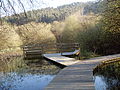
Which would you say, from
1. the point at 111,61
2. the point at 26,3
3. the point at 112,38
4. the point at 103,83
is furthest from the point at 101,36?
the point at 26,3

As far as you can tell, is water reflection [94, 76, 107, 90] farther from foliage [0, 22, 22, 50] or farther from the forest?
foliage [0, 22, 22, 50]

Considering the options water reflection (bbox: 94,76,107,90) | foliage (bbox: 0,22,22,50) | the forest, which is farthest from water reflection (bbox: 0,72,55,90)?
foliage (bbox: 0,22,22,50)

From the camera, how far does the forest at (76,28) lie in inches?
117

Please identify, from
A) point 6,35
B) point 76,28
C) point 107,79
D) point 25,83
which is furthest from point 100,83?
point 76,28

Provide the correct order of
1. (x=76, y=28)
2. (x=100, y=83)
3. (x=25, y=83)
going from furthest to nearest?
(x=76, y=28), (x=25, y=83), (x=100, y=83)

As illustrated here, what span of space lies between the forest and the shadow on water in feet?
6.61

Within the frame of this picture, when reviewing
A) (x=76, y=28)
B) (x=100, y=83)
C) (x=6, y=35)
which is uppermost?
(x=76, y=28)

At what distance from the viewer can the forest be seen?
9.76 ft

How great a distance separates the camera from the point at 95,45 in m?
11.7

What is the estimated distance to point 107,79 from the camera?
4770 mm

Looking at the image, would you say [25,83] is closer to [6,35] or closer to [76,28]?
[6,35]

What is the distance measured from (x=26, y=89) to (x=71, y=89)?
4.43 ft

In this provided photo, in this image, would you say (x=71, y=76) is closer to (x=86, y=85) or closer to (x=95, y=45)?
(x=86, y=85)

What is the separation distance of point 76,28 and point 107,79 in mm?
11278
